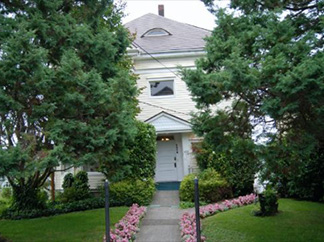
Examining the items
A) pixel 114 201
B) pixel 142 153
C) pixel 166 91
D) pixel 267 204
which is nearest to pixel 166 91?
pixel 166 91

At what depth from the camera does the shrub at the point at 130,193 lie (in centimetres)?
1332

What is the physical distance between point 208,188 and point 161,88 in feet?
21.7

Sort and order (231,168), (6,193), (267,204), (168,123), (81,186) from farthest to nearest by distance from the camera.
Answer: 1. (6,193)
2. (168,123)
3. (81,186)
4. (231,168)
5. (267,204)

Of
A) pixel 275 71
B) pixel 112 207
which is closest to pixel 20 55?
pixel 275 71

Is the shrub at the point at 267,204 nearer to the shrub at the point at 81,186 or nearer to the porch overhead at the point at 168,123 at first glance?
the porch overhead at the point at 168,123

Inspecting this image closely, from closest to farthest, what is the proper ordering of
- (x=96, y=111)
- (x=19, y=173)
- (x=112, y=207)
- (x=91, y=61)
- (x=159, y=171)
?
(x=19, y=173)
(x=96, y=111)
(x=91, y=61)
(x=112, y=207)
(x=159, y=171)

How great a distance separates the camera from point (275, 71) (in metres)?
6.18

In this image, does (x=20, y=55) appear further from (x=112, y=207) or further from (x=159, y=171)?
(x=159, y=171)

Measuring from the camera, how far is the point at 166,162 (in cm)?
1831

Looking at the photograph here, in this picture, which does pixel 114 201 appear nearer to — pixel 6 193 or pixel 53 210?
pixel 53 210

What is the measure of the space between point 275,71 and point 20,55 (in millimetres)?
5236

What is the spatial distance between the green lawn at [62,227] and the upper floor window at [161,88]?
7478 millimetres

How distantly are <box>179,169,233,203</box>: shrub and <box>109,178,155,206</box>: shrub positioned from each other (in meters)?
1.42

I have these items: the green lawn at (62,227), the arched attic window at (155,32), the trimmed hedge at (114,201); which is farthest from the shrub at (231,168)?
the arched attic window at (155,32)
